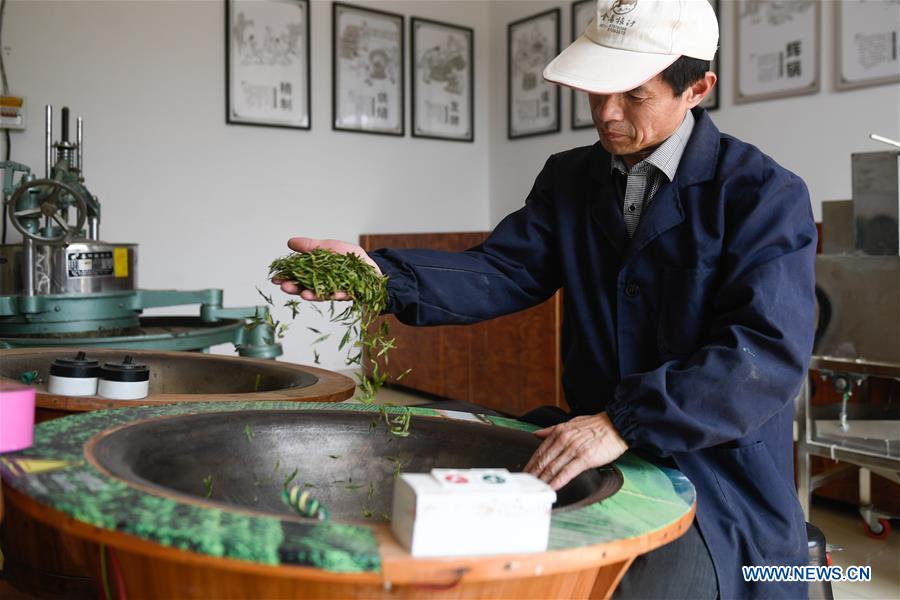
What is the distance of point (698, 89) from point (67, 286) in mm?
2076

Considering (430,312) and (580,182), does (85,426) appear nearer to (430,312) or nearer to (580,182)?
(430,312)

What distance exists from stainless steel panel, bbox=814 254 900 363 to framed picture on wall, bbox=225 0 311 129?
3.80 metres

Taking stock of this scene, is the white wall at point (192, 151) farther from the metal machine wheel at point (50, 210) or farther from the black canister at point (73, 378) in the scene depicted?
the black canister at point (73, 378)

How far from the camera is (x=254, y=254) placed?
18.2 feet

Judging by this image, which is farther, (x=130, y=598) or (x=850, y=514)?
(x=850, y=514)

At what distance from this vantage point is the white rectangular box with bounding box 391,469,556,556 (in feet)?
2.71

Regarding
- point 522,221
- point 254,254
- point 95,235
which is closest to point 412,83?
point 254,254

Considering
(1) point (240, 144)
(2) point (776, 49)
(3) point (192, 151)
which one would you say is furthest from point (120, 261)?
(2) point (776, 49)

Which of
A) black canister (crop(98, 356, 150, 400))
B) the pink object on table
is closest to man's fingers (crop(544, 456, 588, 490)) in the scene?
the pink object on table

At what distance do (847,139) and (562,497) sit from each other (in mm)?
3739

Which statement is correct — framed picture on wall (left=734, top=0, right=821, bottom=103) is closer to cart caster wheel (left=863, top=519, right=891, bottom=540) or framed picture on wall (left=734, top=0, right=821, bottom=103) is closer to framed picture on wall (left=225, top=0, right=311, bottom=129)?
cart caster wheel (left=863, top=519, right=891, bottom=540)

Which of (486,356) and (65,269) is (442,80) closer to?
(486,356)

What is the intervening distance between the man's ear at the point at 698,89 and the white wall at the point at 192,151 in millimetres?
4212

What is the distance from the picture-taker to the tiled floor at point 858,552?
8.31 ft
